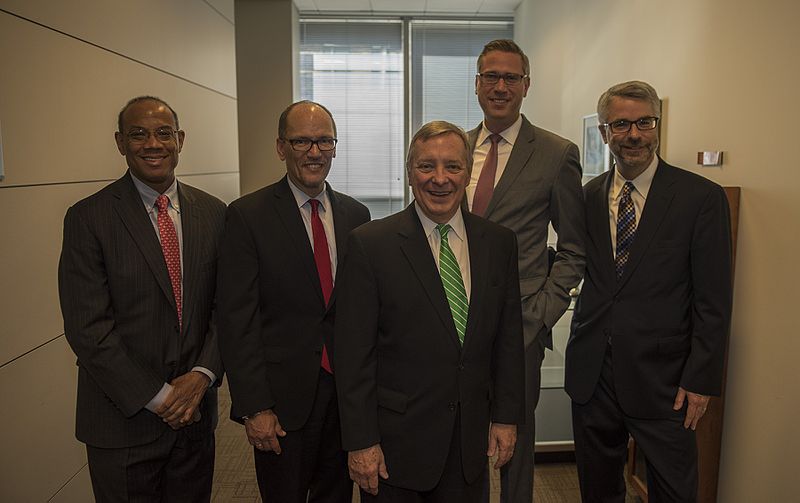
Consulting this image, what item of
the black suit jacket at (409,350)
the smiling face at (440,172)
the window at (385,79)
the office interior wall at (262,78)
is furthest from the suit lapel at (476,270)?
the window at (385,79)

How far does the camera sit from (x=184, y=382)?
75.4 inches

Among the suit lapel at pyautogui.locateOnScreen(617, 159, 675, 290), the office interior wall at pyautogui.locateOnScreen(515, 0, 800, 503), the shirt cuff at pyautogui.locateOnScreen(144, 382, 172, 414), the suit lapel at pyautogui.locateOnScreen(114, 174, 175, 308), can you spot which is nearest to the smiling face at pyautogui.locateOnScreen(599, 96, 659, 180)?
the suit lapel at pyautogui.locateOnScreen(617, 159, 675, 290)

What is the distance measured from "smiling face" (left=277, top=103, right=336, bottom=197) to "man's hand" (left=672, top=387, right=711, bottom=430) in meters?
1.45

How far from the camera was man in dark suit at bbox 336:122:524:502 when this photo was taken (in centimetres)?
166

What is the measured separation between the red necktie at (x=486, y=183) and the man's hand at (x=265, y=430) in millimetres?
1003

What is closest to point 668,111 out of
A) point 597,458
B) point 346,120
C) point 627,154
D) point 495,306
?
point 627,154

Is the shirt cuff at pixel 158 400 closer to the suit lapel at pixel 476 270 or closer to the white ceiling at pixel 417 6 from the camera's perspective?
the suit lapel at pixel 476 270

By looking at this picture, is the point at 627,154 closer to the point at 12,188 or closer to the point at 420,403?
the point at 420,403

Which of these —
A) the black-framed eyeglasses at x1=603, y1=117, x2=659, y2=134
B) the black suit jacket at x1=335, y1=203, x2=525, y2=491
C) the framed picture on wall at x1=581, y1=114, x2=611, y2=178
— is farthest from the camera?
the framed picture on wall at x1=581, y1=114, x2=611, y2=178

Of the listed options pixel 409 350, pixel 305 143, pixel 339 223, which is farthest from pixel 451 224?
pixel 305 143

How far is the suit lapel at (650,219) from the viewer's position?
2.10 m

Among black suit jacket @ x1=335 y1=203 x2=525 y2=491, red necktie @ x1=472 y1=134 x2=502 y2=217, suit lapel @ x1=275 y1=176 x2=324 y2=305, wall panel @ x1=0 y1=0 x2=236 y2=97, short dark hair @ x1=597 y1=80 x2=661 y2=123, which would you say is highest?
wall panel @ x1=0 y1=0 x2=236 y2=97

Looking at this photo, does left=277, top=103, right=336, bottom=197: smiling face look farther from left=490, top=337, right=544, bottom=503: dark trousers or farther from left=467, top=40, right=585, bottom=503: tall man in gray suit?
left=490, top=337, right=544, bottom=503: dark trousers

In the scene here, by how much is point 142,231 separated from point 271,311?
1.54ft
